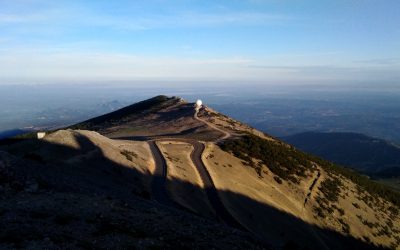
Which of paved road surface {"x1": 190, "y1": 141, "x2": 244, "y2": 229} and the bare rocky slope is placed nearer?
the bare rocky slope

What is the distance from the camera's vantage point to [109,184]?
31.6 meters

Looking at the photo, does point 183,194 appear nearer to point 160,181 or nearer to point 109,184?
point 160,181

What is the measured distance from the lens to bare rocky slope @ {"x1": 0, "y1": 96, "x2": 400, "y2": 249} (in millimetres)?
19891

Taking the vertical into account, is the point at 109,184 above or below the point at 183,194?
above

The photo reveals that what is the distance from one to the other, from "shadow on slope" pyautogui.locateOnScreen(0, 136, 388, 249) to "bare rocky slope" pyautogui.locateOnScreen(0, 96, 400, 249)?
13 cm

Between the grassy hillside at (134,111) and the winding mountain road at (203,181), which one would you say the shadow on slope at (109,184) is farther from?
the grassy hillside at (134,111)

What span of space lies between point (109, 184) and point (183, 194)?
7.55 meters

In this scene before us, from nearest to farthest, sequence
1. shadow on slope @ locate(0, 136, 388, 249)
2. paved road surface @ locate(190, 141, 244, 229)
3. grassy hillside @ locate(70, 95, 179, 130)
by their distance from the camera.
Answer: shadow on slope @ locate(0, 136, 388, 249) → paved road surface @ locate(190, 141, 244, 229) → grassy hillside @ locate(70, 95, 179, 130)

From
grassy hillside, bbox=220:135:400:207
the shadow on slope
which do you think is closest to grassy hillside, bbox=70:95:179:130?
grassy hillside, bbox=220:135:400:207

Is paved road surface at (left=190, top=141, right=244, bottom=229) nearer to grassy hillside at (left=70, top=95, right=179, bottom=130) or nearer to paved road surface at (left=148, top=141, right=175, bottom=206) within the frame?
paved road surface at (left=148, top=141, right=175, bottom=206)

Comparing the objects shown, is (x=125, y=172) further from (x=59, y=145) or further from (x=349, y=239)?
(x=349, y=239)

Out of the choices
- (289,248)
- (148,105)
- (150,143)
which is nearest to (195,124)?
(150,143)

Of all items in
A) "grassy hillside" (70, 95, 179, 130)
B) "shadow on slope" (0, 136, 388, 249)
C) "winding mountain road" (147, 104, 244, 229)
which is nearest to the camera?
"shadow on slope" (0, 136, 388, 249)

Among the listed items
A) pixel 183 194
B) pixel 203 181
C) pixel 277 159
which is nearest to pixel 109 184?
pixel 183 194
